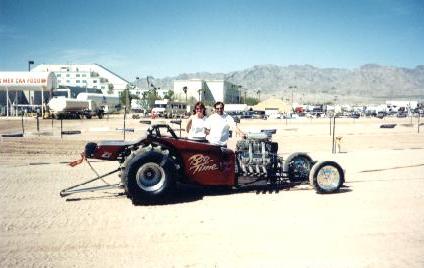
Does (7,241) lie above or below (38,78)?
below

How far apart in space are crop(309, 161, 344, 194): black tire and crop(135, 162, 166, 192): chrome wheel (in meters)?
2.99

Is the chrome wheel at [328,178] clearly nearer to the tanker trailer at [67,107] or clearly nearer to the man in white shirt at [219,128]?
the man in white shirt at [219,128]

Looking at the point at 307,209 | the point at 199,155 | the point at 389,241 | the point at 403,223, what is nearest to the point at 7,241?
the point at 199,155

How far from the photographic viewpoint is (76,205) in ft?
23.5

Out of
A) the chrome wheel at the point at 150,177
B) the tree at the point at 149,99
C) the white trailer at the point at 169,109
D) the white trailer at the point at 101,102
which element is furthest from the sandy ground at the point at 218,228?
the tree at the point at 149,99

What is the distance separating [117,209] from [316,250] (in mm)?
3473

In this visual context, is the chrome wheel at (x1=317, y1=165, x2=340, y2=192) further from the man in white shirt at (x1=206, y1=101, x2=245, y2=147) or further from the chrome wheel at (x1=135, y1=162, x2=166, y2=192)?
the chrome wheel at (x1=135, y1=162, x2=166, y2=192)

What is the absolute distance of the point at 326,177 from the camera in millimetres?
8203

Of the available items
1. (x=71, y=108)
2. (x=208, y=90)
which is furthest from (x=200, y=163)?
(x=208, y=90)

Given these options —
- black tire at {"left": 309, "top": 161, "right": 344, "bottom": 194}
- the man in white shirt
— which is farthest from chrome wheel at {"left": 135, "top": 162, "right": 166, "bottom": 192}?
black tire at {"left": 309, "top": 161, "right": 344, "bottom": 194}

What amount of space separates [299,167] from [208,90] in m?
167

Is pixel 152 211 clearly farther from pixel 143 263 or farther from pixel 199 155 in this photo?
pixel 143 263

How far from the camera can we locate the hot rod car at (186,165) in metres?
7.14

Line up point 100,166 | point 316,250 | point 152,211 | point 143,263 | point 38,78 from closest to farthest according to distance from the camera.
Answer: point 143,263 < point 316,250 < point 152,211 < point 100,166 < point 38,78
